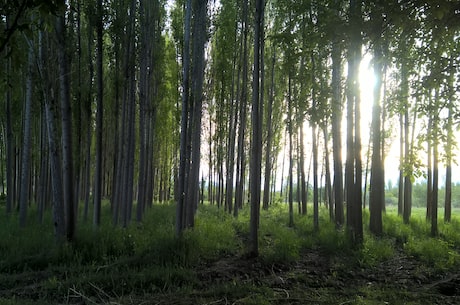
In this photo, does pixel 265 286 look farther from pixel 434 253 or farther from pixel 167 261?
pixel 434 253

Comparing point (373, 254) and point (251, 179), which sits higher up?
point (251, 179)

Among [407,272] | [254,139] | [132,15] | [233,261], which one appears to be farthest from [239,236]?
[132,15]

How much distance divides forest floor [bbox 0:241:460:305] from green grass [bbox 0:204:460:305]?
2 cm

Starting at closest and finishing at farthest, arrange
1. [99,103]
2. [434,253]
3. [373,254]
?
[373,254] → [434,253] → [99,103]

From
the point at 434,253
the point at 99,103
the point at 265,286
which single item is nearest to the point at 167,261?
the point at 265,286

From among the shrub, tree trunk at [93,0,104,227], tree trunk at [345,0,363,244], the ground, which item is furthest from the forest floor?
tree trunk at [93,0,104,227]

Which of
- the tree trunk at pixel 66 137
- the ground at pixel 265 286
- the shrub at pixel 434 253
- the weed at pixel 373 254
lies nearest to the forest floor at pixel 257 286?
the ground at pixel 265 286

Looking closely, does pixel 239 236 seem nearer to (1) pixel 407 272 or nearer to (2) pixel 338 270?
(2) pixel 338 270

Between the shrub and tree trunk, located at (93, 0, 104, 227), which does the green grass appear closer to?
the shrub

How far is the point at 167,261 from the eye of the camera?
626cm

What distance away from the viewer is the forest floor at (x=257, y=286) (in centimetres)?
455

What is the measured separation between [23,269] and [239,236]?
5.16 m

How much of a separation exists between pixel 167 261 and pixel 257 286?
1.79 m

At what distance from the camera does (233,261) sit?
6.70 metres
